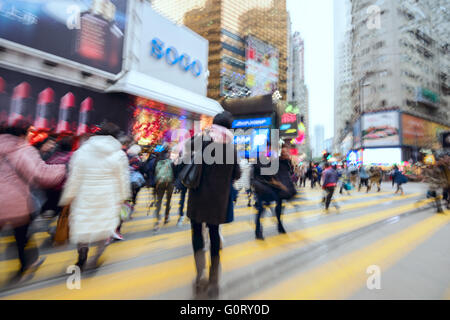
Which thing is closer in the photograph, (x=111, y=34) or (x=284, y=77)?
(x=111, y=34)

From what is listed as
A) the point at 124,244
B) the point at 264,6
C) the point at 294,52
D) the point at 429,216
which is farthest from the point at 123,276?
the point at 294,52

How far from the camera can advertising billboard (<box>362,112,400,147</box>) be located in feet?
112

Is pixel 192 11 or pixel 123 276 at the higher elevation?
pixel 192 11

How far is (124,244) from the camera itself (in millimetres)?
4008

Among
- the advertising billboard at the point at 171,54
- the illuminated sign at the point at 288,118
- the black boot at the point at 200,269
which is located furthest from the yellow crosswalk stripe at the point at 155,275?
the illuminated sign at the point at 288,118

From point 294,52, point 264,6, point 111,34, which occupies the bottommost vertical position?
point 111,34

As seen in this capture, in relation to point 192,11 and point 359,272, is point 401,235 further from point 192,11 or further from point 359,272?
point 192,11

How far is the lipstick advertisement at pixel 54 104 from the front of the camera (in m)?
9.42

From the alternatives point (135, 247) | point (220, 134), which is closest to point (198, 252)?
point (220, 134)

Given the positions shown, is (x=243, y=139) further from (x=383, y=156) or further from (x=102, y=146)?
(x=102, y=146)

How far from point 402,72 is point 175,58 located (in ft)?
140

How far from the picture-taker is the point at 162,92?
13.6 metres

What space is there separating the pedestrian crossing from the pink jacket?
82 centimetres

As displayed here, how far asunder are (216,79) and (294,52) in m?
114
